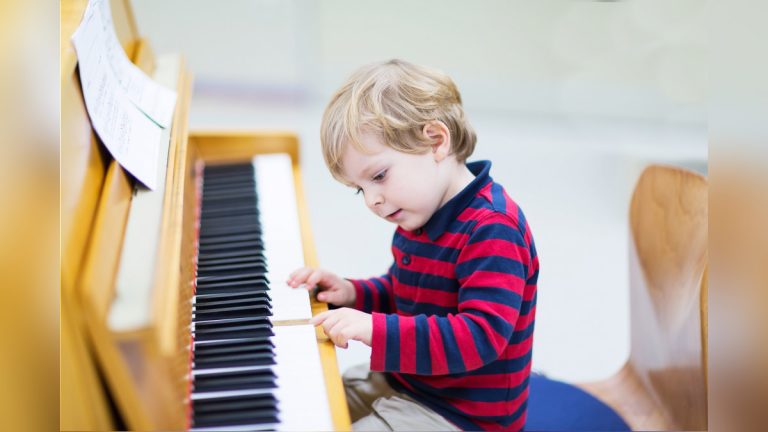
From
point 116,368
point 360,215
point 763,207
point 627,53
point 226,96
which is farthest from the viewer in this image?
point 226,96

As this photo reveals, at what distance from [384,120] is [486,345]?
0.25 m

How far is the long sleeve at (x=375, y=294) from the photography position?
957 mm

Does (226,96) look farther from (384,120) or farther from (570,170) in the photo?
(384,120)

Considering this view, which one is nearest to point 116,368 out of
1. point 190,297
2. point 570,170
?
point 190,297

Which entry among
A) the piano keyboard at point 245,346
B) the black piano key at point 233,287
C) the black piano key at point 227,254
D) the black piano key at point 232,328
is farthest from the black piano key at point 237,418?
the black piano key at point 227,254

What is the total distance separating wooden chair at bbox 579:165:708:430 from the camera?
88 centimetres

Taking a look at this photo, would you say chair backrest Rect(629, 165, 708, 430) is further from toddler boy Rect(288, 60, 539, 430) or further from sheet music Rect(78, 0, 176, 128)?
sheet music Rect(78, 0, 176, 128)

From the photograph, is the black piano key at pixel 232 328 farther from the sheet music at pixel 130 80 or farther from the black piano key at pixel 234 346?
the sheet music at pixel 130 80

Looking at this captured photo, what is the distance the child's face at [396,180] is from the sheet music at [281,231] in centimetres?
14

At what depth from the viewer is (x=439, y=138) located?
2.64ft

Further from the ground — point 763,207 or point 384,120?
point 384,120

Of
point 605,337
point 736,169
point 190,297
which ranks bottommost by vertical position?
point 605,337

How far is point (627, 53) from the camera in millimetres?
1214

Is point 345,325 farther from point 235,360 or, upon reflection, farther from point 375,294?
point 375,294
